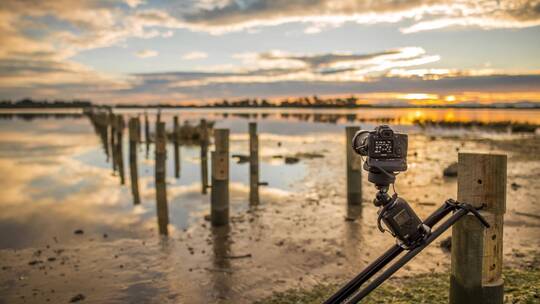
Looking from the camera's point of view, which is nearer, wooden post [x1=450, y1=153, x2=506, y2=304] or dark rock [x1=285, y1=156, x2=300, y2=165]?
wooden post [x1=450, y1=153, x2=506, y2=304]

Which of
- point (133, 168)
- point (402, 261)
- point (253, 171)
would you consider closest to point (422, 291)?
A: point (402, 261)

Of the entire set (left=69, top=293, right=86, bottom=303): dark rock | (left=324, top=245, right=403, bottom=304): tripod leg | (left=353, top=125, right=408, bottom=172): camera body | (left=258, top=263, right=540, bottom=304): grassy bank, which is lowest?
(left=69, top=293, right=86, bottom=303): dark rock

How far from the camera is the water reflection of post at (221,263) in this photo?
6.09 meters

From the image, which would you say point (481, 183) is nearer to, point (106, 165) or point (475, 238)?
point (475, 238)

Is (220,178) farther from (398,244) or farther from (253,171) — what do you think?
(398,244)

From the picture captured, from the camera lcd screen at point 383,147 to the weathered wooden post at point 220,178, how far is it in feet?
22.0

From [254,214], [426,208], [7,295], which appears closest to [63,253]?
[7,295]

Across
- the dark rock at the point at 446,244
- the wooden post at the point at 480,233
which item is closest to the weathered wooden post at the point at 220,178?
the dark rock at the point at 446,244

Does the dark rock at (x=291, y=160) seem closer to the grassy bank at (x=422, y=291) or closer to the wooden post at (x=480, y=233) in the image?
the grassy bank at (x=422, y=291)

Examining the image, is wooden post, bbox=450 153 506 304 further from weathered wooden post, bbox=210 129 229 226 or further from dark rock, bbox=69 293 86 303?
weathered wooden post, bbox=210 129 229 226

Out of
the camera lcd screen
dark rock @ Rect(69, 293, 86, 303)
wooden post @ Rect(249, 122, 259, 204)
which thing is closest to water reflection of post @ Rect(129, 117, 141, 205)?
wooden post @ Rect(249, 122, 259, 204)

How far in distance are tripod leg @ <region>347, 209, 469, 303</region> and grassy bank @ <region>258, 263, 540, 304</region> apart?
8.59ft

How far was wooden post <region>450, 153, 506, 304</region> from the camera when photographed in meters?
2.90

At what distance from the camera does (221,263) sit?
713 centimetres
